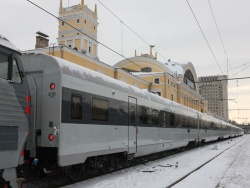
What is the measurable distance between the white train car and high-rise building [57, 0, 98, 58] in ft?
146

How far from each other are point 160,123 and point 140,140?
9.42 feet

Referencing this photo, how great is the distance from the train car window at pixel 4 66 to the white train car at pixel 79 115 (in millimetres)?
1722

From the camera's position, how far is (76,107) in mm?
8180

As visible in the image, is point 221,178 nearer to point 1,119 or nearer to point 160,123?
point 160,123

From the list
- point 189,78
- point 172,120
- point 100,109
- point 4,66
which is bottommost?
point 172,120

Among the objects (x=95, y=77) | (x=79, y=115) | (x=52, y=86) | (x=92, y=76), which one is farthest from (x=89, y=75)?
(x=52, y=86)

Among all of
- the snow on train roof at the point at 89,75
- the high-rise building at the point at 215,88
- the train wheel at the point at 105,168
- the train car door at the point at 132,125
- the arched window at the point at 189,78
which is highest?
the arched window at the point at 189,78

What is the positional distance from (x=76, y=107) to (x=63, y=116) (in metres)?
0.69

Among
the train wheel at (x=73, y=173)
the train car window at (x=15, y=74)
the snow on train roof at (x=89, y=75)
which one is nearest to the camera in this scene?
the train car window at (x=15, y=74)

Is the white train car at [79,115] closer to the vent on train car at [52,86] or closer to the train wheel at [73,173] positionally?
the vent on train car at [52,86]

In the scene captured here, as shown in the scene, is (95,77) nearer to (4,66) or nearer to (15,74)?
(15,74)

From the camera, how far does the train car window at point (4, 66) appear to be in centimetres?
584

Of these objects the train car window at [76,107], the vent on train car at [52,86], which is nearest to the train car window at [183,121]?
the train car window at [76,107]

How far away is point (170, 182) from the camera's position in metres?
8.97
